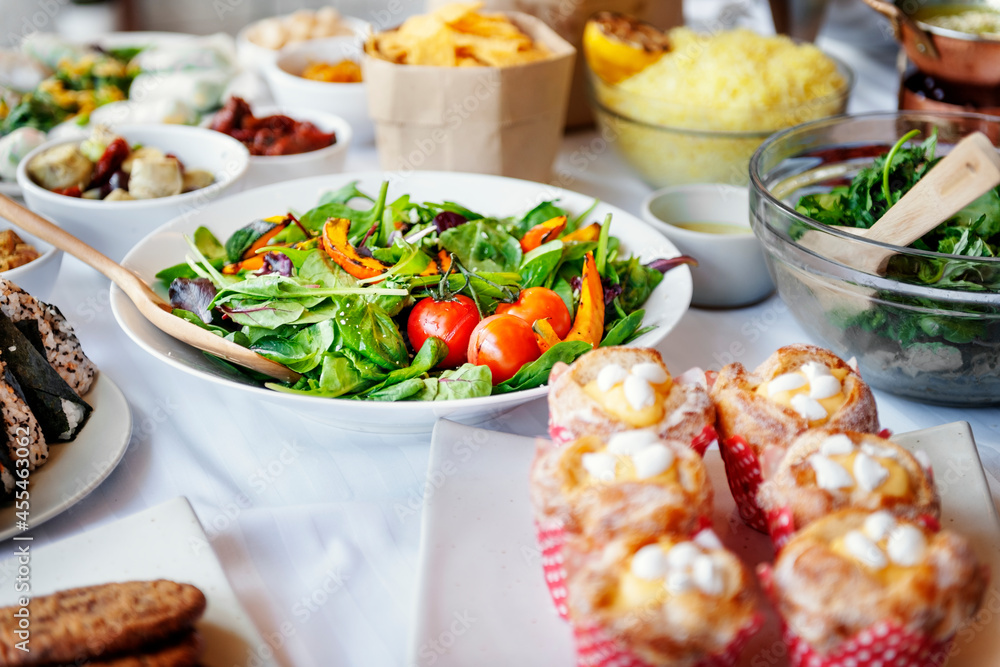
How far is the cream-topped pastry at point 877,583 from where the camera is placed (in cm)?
58

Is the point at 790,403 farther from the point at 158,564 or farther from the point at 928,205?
the point at 158,564

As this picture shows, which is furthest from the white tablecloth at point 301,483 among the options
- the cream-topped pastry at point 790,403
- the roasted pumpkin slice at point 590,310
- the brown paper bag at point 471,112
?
the brown paper bag at point 471,112

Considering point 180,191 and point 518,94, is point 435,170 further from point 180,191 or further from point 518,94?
point 180,191

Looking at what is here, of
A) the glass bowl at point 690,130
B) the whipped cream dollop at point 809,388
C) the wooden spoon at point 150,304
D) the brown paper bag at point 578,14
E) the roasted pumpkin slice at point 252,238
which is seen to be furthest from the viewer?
the brown paper bag at point 578,14

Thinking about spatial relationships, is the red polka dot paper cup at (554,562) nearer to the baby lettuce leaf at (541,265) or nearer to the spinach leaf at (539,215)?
the baby lettuce leaf at (541,265)

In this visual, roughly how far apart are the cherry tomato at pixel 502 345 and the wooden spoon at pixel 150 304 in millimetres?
254

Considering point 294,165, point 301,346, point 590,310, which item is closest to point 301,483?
point 301,346

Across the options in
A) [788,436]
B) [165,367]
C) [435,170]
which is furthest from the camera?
[435,170]

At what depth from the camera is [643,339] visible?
1.03 meters

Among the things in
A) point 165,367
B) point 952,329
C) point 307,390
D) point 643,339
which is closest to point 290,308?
point 307,390

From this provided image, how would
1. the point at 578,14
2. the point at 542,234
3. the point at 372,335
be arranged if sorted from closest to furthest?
the point at 372,335 → the point at 542,234 → the point at 578,14

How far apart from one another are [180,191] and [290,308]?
55 cm

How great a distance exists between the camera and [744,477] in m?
0.83

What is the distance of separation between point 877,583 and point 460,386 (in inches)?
20.5
